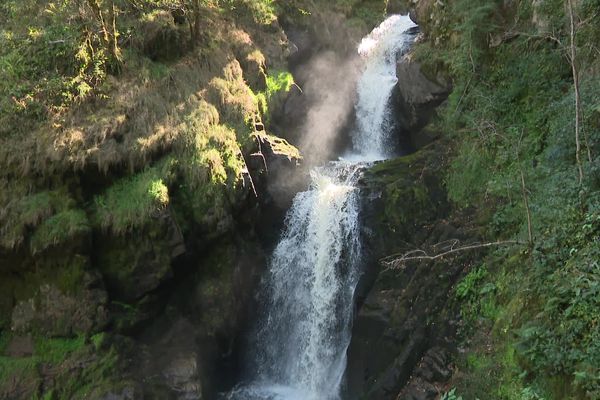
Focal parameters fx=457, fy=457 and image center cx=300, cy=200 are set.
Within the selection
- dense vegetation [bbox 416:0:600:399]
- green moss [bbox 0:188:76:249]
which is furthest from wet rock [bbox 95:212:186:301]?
dense vegetation [bbox 416:0:600:399]

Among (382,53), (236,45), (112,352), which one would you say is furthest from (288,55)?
(112,352)

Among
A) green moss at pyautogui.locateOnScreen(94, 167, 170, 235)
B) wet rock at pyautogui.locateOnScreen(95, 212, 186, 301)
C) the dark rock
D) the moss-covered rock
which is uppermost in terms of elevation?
the moss-covered rock

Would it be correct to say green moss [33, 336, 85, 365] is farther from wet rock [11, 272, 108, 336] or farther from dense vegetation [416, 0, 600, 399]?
dense vegetation [416, 0, 600, 399]

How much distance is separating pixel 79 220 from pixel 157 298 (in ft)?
9.07

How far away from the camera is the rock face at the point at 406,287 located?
9648 millimetres

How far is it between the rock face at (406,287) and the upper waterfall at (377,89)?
458 centimetres

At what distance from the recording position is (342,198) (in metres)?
13.6

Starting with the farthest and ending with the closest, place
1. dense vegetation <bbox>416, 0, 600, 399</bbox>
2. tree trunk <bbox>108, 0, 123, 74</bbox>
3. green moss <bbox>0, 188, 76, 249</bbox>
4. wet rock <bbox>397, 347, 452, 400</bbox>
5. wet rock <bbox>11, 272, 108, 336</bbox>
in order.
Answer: tree trunk <bbox>108, 0, 123, 74</bbox> < wet rock <bbox>11, 272, 108, 336</bbox> < green moss <bbox>0, 188, 76, 249</bbox> < wet rock <bbox>397, 347, 452, 400</bbox> < dense vegetation <bbox>416, 0, 600, 399</bbox>

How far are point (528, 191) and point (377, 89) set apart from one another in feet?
34.3

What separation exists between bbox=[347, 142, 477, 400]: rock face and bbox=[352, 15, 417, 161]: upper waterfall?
458cm

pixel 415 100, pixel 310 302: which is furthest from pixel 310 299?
pixel 415 100

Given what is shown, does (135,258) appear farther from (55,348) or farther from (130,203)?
(55,348)

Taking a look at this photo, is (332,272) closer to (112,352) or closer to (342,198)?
(342,198)

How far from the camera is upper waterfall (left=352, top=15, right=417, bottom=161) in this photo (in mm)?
18078
